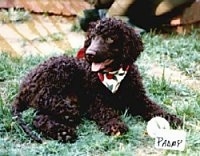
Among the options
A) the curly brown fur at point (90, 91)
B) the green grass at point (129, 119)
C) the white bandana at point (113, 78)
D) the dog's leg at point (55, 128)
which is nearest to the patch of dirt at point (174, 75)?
the green grass at point (129, 119)

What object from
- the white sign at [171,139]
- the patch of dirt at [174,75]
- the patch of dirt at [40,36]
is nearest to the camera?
the white sign at [171,139]

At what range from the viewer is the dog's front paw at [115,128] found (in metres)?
2.58

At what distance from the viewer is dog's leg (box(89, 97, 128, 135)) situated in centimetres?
259

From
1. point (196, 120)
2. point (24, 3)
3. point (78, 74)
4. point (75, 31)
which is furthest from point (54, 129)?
point (24, 3)

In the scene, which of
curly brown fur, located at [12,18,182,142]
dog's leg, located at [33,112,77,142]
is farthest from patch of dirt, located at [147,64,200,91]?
dog's leg, located at [33,112,77,142]

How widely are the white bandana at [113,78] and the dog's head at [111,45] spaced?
0.11ft

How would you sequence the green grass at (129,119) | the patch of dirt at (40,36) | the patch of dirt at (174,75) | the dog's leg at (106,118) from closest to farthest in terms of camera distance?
the green grass at (129,119) → the dog's leg at (106,118) → the patch of dirt at (174,75) → the patch of dirt at (40,36)

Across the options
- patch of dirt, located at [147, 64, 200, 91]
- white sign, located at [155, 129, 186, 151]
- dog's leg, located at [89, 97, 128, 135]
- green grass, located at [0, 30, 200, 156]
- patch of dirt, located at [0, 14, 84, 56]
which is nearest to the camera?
A: white sign, located at [155, 129, 186, 151]

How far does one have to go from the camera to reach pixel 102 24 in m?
2.66

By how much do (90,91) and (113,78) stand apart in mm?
138

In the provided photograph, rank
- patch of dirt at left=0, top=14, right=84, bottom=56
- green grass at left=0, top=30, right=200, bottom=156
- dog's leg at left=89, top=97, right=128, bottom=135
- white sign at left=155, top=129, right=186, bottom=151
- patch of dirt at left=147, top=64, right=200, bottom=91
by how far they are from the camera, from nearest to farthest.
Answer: white sign at left=155, top=129, right=186, bottom=151 → green grass at left=0, top=30, right=200, bottom=156 → dog's leg at left=89, top=97, right=128, bottom=135 → patch of dirt at left=147, top=64, right=200, bottom=91 → patch of dirt at left=0, top=14, right=84, bottom=56

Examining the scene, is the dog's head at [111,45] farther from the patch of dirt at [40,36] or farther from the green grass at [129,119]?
the patch of dirt at [40,36]

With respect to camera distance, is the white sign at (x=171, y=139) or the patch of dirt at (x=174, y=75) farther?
the patch of dirt at (x=174, y=75)

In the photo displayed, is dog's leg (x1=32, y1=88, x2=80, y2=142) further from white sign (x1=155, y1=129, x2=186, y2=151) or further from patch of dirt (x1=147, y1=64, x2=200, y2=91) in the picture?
patch of dirt (x1=147, y1=64, x2=200, y2=91)
